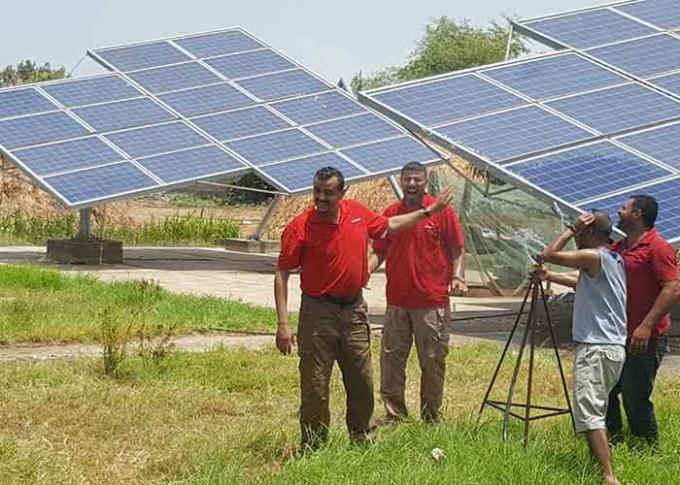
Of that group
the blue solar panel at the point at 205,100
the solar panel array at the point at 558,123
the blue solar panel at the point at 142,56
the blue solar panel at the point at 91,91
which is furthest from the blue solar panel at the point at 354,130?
the solar panel array at the point at 558,123

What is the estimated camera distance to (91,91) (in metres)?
20.7

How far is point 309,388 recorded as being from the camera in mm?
7031

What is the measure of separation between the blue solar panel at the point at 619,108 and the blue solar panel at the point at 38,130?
7.60 m

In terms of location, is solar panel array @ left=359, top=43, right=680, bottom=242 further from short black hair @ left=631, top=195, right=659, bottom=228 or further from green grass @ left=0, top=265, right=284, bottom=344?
short black hair @ left=631, top=195, right=659, bottom=228

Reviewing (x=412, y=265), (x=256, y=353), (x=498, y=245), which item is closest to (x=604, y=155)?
(x=498, y=245)

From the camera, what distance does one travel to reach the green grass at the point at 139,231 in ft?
80.1

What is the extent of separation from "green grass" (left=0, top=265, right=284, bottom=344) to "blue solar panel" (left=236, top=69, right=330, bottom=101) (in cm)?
657

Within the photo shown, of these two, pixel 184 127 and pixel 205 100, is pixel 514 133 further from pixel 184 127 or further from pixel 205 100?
pixel 205 100

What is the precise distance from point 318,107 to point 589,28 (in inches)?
217

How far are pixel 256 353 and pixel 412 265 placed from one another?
2.99 metres

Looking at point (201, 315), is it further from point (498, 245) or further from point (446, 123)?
point (498, 245)

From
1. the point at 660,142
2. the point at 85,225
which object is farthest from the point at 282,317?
the point at 85,225

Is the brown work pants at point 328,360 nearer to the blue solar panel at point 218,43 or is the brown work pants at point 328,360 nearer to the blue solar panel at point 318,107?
the blue solar panel at point 318,107

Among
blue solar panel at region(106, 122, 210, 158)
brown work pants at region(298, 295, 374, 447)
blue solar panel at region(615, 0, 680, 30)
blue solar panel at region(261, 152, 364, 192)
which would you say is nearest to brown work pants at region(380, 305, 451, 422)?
brown work pants at region(298, 295, 374, 447)
